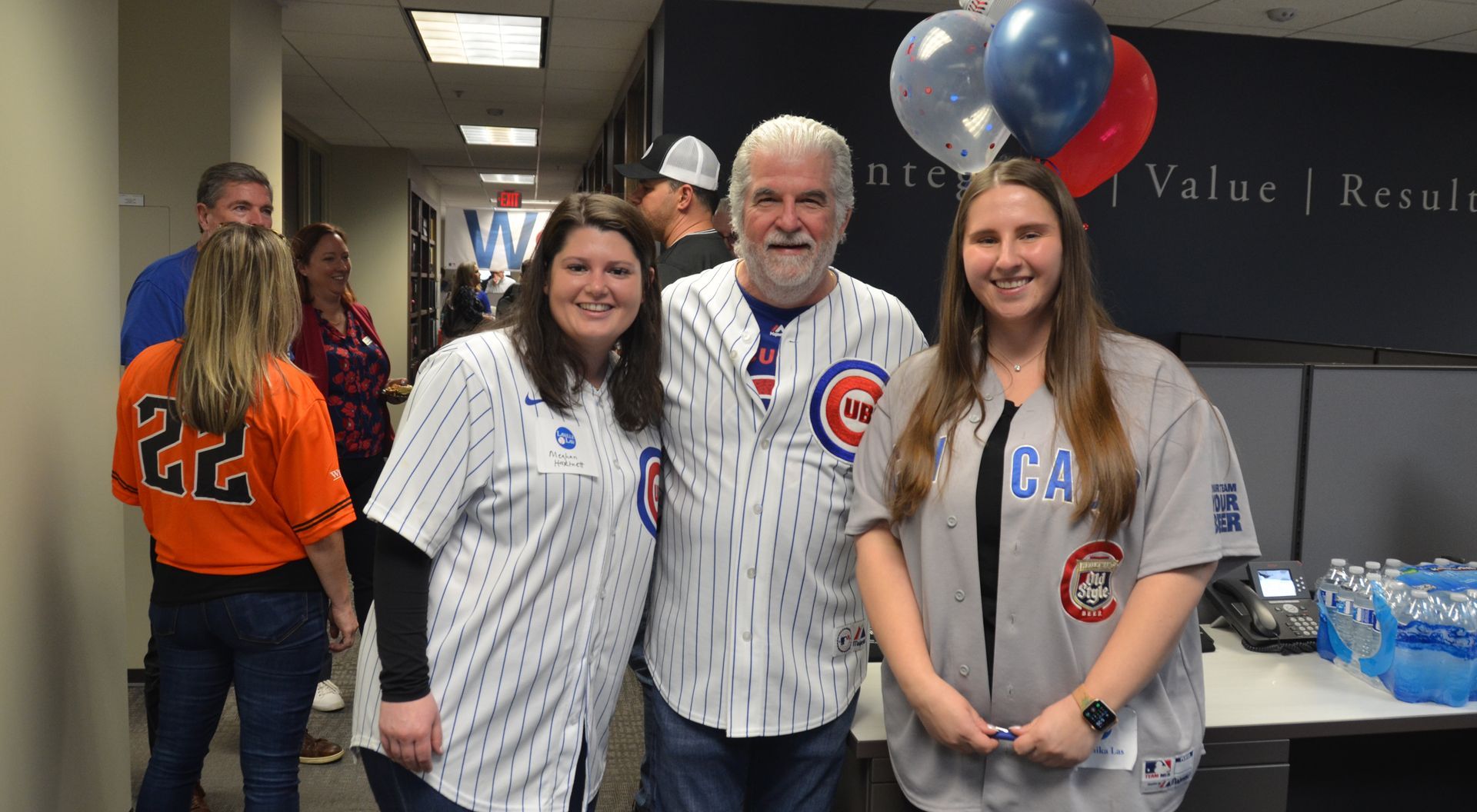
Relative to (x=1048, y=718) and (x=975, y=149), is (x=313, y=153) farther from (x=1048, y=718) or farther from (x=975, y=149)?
(x=1048, y=718)

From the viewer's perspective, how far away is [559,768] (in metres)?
1.55

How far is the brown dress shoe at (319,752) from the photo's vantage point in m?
3.27

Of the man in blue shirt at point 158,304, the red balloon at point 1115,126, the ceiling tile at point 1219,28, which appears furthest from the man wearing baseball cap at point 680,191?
the ceiling tile at point 1219,28

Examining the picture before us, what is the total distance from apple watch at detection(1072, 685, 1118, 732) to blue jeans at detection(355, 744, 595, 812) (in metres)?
0.72

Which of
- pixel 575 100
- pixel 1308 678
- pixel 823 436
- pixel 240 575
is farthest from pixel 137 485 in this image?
pixel 575 100

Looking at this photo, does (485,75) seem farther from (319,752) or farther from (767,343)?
(767,343)

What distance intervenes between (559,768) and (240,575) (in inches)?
35.9

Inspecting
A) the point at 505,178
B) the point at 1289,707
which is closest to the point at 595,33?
the point at 1289,707

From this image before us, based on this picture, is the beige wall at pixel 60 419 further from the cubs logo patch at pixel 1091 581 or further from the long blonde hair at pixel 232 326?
the cubs logo patch at pixel 1091 581

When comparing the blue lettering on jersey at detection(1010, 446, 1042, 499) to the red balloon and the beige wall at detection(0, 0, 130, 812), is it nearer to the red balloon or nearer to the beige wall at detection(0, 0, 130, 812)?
the beige wall at detection(0, 0, 130, 812)

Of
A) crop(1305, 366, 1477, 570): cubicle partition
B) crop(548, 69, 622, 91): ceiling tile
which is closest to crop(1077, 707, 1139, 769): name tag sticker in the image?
crop(1305, 366, 1477, 570): cubicle partition

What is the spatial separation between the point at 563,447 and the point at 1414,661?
1.52 m

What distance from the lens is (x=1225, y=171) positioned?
233 inches

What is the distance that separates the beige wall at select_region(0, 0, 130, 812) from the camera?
2.02 m
